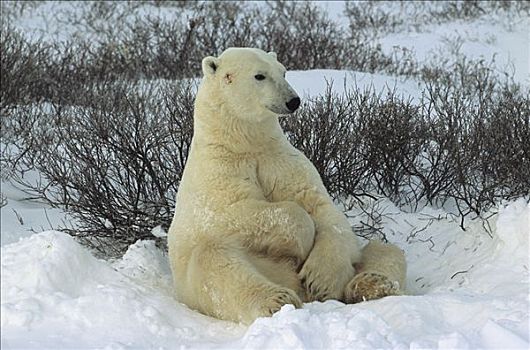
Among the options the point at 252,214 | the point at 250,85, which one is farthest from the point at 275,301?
the point at 250,85

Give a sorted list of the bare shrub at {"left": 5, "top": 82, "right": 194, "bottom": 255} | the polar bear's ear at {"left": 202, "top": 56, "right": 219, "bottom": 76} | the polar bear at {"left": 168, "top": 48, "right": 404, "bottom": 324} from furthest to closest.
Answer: the bare shrub at {"left": 5, "top": 82, "right": 194, "bottom": 255}
the polar bear's ear at {"left": 202, "top": 56, "right": 219, "bottom": 76}
the polar bear at {"left": 168, "top": 48, "right": 404, "bottom": 324}

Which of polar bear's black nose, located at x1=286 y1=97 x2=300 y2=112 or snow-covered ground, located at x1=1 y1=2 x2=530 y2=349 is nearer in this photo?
snow-covered ground, located at x1=1 y1=2 x2=530 y2=349

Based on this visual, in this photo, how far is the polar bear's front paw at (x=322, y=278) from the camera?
346cm

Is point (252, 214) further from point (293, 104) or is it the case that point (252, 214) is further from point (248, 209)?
point (293, 104)

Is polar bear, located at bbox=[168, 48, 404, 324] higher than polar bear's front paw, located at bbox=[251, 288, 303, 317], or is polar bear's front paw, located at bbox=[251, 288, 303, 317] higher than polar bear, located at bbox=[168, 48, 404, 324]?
polar bear, located at bbox=[168, 48, 404, 324]

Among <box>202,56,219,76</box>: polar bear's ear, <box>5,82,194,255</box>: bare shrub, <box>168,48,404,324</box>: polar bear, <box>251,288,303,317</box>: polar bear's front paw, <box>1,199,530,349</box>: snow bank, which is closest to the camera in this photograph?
<box>1,199,530,349</box>: snow bank

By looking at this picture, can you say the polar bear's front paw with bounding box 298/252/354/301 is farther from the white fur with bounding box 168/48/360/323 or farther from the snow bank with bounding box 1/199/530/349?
the snow bank with bounding box 1/199/530/349

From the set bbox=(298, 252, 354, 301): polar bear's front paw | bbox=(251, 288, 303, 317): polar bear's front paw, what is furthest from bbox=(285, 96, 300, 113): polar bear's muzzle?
bbox=(251, 288, 303, 317): polar bear's front paw

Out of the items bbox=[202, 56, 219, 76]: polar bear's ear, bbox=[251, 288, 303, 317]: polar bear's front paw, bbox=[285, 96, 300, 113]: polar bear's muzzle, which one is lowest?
bbox=[251, 288, 303, 317]: polar bear's front paw

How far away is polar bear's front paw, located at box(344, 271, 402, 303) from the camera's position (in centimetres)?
343

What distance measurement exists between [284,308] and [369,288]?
566 millimetres

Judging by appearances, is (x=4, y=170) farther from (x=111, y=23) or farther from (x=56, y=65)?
(x=111, y=23)

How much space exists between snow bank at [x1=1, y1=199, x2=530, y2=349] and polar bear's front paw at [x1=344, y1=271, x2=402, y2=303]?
0.09 m

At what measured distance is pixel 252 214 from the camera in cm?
349
